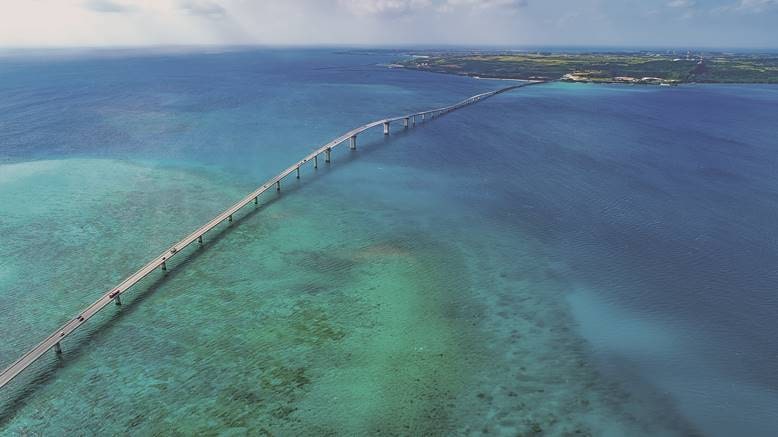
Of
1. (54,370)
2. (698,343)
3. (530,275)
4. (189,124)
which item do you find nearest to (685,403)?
(698,343)

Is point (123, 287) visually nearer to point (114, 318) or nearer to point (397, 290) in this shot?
point (114, 318)

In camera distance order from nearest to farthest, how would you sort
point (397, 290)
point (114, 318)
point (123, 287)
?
1. point (114, 318)
2. point (123, 287)
3. point (397, 290)

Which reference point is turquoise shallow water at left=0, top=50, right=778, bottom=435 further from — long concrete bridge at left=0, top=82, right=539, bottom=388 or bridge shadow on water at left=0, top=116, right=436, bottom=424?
long concrete bridge at left=0, top=82, right=539, bottom=388

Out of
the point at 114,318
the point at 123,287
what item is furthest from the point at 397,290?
the point at 114,318

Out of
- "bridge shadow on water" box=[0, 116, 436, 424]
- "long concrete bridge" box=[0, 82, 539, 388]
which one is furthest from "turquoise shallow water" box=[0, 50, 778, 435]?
"long concrete bridge" box=[0, 82, 539, 388]

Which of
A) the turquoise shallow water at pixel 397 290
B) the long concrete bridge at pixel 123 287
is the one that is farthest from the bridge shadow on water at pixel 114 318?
the long concrete bridge at pixel 123 287

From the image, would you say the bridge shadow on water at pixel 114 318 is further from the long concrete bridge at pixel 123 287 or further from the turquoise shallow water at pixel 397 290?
the long concrete bridge at pixel 123 287

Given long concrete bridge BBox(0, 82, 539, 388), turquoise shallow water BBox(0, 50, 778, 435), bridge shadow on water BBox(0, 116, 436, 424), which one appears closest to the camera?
bridge shadow on water BBox(0, 116, 436, 424)

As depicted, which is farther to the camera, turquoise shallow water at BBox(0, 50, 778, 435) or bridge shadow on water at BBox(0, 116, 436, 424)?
turquoise shallow water at BBox(0, 50, 778, 435)
